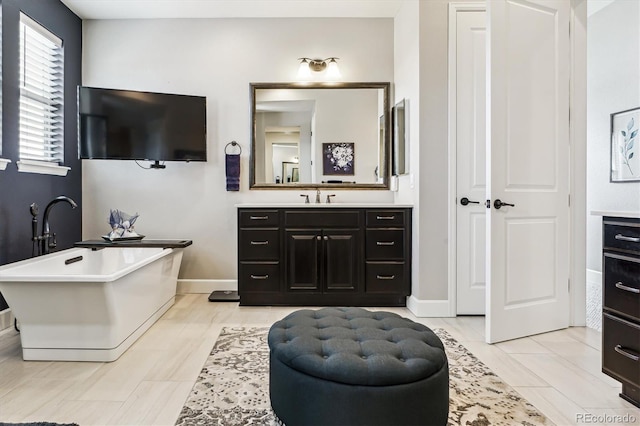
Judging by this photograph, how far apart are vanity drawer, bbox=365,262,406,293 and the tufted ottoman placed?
1.74m

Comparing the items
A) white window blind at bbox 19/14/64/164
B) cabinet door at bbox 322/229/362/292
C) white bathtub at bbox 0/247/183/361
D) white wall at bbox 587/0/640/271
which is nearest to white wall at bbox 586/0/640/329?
white wall at bbox 587/0/640/271

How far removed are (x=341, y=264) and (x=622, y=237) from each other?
2.05m

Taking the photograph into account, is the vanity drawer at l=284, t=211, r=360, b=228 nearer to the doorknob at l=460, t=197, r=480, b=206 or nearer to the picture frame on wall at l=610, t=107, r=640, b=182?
the doorknob at l=460, t=197, r=480, b=206

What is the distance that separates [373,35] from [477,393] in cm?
340

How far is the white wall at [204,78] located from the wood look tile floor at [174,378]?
48.8 inches

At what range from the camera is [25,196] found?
307cm

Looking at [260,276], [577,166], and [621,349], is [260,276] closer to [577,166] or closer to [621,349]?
[621,349]

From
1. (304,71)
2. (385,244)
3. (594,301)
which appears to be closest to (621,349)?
(385,244)

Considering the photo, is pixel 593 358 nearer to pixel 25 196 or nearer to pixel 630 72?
pixel 630 72

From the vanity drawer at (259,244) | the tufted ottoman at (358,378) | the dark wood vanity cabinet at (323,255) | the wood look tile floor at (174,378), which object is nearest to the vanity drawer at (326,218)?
the dark wood vanity cabinet at (323,255)

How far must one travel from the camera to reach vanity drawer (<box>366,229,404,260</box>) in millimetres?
3416

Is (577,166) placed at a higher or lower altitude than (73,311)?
higher

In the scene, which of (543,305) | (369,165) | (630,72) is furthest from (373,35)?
(543,305)

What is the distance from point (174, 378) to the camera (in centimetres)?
208
